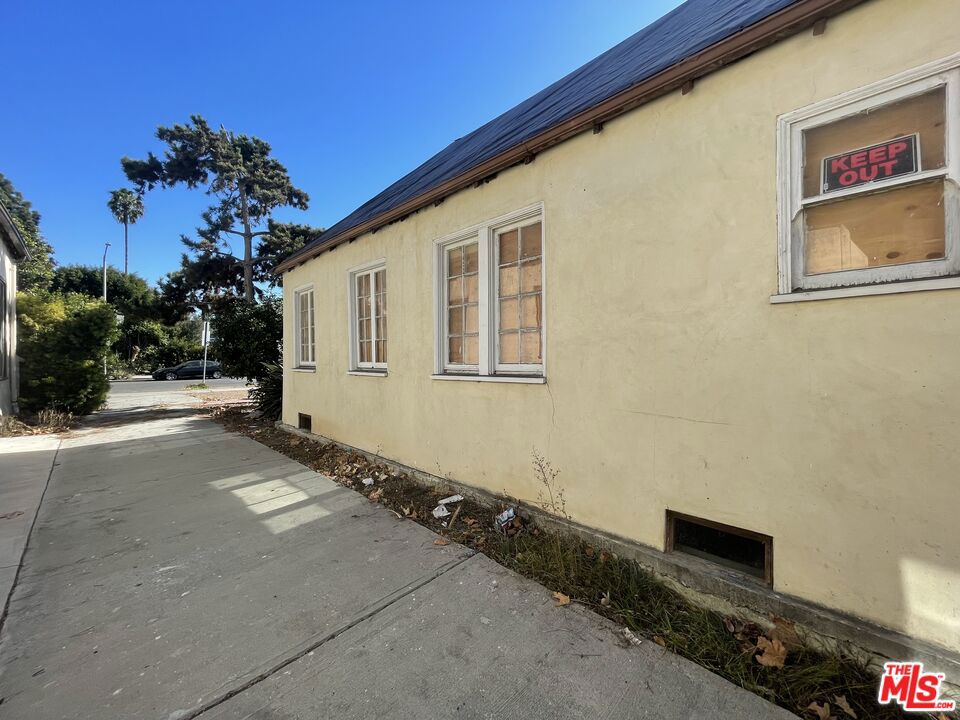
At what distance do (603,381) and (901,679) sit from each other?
2.01 m

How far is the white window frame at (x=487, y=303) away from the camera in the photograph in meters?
3.60

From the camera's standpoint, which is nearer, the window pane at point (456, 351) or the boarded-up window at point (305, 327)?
the window pane at point (456, 351)

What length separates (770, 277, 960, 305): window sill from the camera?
180 cm

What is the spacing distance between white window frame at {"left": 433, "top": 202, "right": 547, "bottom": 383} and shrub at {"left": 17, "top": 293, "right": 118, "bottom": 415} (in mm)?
10813

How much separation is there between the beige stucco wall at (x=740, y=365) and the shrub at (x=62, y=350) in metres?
11.8

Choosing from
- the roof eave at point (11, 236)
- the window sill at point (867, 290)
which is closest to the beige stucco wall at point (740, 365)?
the window sill at point (867, 290)

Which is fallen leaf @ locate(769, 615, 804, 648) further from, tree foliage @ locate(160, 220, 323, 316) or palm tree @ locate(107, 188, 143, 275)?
palm tree @ locate(107, 188, 143, 275)

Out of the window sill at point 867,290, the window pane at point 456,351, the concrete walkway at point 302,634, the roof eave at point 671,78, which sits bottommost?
the concrete walkway at point 302,634

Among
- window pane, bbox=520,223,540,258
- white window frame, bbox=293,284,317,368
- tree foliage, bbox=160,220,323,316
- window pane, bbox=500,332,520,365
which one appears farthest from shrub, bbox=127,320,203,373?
window pane, bbox=520,223,540,258

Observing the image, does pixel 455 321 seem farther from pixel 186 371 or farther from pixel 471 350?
pixel 186 371

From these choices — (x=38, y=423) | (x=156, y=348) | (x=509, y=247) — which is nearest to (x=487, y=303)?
(x=509, y=247)

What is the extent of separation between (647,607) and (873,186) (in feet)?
8.51

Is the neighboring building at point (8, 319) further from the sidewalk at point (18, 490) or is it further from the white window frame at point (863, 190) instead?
the white window frame at point (863, 190)

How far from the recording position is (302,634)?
239cm
